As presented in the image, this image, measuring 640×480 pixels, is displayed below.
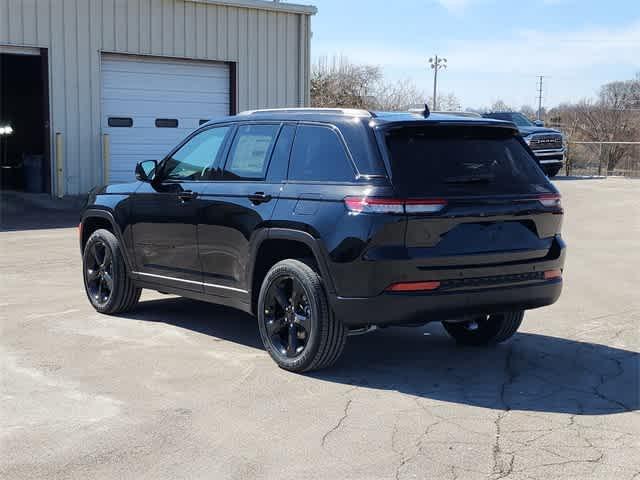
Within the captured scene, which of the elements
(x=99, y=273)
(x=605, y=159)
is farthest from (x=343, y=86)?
(x=99, y=273)

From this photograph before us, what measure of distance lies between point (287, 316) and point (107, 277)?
2527 millimetres

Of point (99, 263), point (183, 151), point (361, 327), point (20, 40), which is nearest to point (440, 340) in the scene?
point (361, 327)

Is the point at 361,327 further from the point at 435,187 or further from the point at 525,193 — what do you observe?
the point at 525,193

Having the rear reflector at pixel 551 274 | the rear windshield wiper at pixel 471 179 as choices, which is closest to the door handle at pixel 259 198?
the rear windshield wiper at pixel 471 179

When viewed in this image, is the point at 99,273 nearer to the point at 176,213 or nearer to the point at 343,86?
the point at 176,213

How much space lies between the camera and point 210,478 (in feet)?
14.3

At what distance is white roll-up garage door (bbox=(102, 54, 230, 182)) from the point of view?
20.3m

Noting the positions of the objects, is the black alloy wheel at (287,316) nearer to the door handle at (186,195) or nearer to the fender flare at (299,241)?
the fender flare at (299,241)

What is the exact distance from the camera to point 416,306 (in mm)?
5738

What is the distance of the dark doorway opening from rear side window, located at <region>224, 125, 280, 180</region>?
15184mm

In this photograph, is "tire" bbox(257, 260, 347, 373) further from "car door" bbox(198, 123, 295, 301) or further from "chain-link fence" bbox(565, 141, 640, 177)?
"chain-link fence" bbox(565, 141, 640, 177)

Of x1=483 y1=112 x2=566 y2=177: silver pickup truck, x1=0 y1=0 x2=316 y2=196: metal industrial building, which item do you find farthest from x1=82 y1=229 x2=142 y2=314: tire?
x1=483 y1=112 x2=566 y2=177: silver pickup truck

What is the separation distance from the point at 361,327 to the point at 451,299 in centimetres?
65

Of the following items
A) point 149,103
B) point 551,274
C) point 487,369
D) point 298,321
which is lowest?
point 487,369
